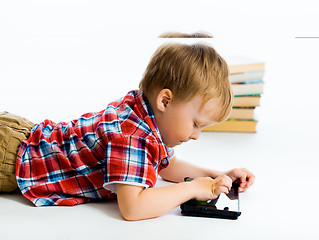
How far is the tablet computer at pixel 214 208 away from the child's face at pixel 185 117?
6.3 inches

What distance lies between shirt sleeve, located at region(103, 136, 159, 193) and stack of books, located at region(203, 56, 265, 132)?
813 millimetres

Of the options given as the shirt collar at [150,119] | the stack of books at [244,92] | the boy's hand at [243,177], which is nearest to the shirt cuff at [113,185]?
the shirt collar at [150,119]

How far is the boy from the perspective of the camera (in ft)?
3.39

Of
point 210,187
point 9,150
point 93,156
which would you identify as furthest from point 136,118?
point 9,150

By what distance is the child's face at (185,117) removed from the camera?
3.48 ft

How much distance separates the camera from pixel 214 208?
1068 mm

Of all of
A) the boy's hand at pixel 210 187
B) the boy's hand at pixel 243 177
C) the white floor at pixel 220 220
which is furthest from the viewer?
the boy's hand at pixel 243 177

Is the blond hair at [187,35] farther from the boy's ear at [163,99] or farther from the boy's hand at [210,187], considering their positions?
the boy's hand at [210,187]

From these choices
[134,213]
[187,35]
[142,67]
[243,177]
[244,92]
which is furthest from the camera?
[142,67]

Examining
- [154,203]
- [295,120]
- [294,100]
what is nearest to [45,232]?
[154,203]

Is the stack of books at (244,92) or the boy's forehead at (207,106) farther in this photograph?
the stack of books at (244,92)

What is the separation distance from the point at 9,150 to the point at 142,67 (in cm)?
97

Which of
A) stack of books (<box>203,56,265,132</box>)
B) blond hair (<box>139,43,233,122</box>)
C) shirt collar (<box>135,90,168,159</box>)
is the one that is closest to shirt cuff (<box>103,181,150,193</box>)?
shirt collar (<box>135,90,168,159</box>)

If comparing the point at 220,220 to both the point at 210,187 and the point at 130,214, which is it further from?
the point at 130,214
